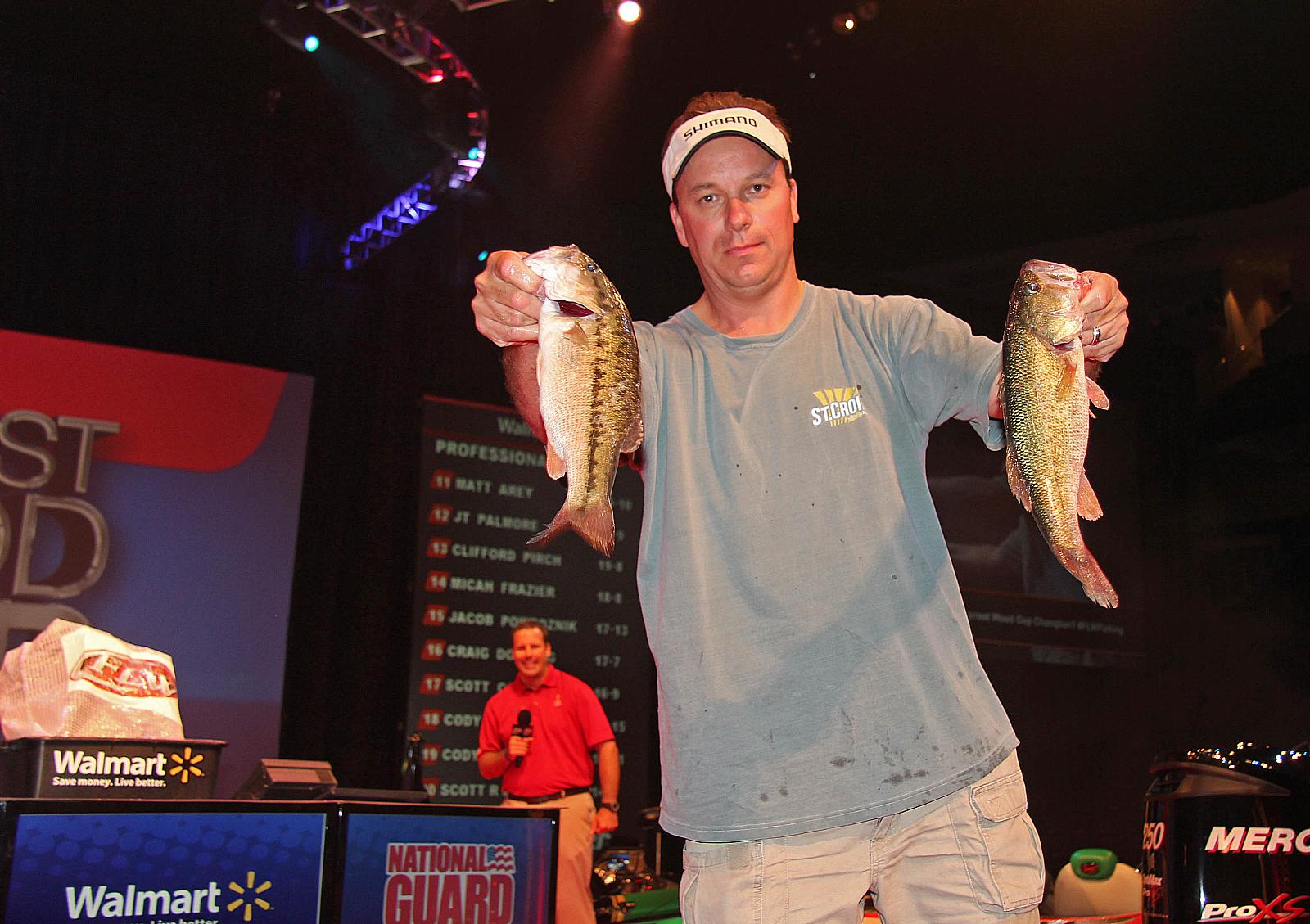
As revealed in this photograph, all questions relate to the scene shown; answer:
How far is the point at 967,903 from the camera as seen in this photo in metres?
1.58

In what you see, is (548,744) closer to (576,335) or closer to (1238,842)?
(1238,842)

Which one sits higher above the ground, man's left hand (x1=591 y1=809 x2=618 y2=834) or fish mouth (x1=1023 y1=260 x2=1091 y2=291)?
fish mouth (x1=1023 y1=260 x2=1091 y2=291)

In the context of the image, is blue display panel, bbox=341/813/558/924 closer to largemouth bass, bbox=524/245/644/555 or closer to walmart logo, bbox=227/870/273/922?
walmart logo, bbox=227/870/273/922

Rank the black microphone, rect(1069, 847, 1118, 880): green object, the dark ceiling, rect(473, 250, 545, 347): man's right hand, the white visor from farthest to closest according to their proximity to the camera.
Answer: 1. the dark ceiling
2. the black microphone
3. rect(1069, 847, 1118, 880): green object
4. the white visor
5. rect(473, 250, 545, 347): man's right hand

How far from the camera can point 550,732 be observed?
586 cm

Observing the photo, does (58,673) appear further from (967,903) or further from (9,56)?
(9,56)

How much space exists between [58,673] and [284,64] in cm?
460

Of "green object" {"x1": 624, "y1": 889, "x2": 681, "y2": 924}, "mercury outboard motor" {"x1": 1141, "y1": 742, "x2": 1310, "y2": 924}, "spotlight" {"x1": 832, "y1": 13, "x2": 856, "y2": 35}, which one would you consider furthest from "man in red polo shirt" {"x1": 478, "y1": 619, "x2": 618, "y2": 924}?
"spotlight" {"x1": 832, "y1": 13, "x2": 856, "y2": 35}

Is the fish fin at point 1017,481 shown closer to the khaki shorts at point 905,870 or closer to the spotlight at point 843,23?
the khaki shorts at point 905,870

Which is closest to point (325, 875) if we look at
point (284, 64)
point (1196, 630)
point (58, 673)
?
point (58, 673)

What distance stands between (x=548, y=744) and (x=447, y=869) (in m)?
2.55

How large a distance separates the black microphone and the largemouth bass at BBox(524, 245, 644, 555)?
13.6 ft

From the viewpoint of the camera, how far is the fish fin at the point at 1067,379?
165 centimetres

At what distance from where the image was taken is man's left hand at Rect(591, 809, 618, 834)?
5750 mm
